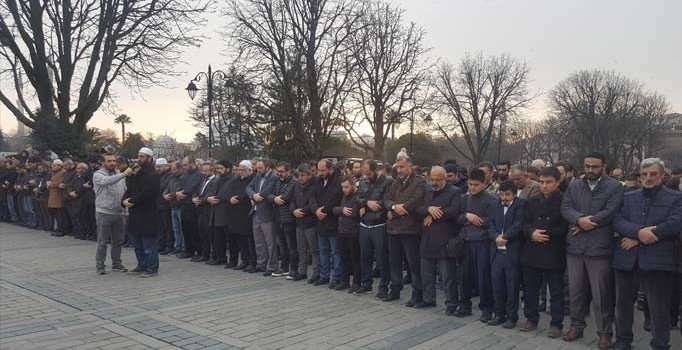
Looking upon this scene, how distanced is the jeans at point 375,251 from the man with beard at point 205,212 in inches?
151

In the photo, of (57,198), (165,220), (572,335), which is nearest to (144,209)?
(165,220)

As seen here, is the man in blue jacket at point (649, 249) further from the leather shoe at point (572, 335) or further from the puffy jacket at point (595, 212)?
the leather shoe at point (572, 335)

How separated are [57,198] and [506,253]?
500 inches

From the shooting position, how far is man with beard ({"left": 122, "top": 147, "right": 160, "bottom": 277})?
9297 mm

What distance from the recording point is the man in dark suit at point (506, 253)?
6.51 metres

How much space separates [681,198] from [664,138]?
55.8m

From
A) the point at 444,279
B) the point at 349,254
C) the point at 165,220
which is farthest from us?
the point at 165,220

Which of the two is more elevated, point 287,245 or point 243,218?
point 243,218

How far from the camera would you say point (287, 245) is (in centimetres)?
972

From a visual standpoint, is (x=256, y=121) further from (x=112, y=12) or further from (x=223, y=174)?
(x=223, y=174)

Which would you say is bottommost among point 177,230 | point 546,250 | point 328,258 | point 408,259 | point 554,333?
point 554,333

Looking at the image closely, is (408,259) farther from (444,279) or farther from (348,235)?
(348,235)

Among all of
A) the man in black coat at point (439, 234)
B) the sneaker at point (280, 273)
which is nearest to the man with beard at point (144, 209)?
the sneaker at point (280, 273)

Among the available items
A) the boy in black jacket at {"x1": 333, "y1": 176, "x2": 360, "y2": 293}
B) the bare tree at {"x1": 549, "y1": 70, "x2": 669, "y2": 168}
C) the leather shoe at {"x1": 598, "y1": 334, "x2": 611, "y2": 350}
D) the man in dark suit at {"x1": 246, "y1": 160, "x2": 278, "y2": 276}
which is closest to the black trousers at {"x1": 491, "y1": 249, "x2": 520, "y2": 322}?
the leather shoe at {"x1": 598, "y1": 334, "x2": 611, "y2": 350}
